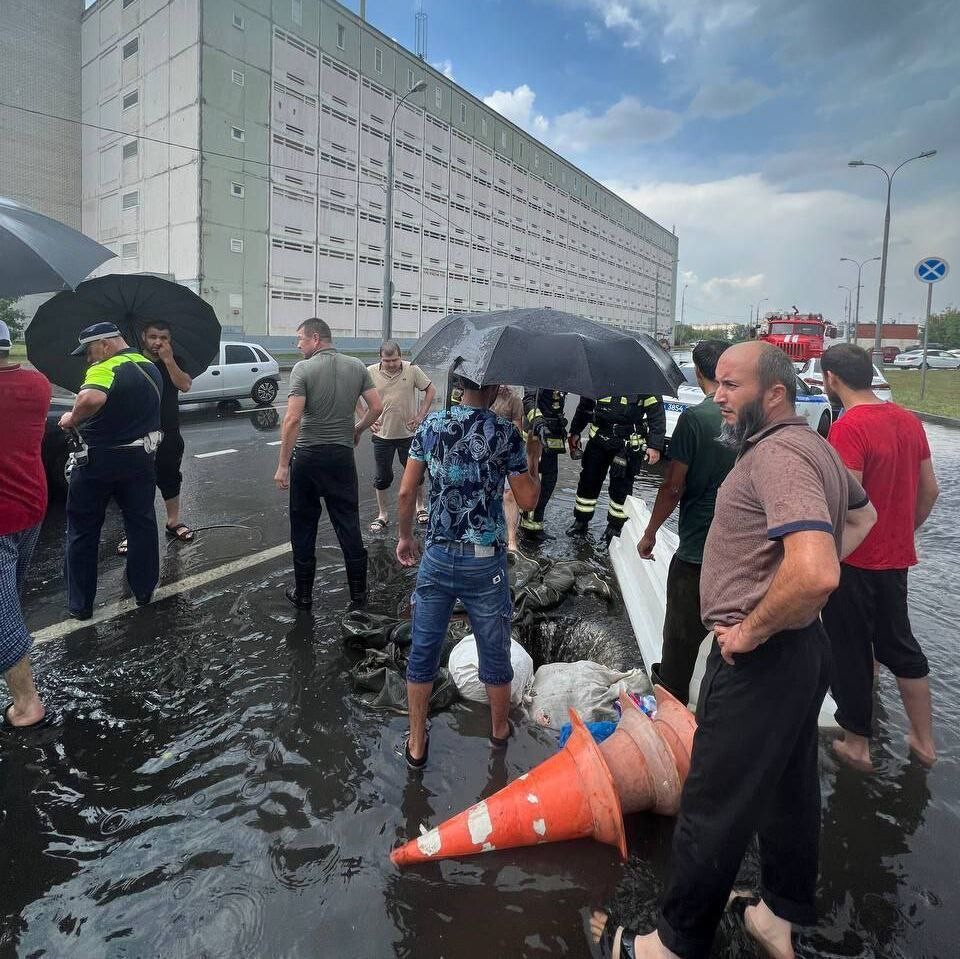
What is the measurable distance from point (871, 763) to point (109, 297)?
18.5ft

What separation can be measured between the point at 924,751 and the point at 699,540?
4.66 feet

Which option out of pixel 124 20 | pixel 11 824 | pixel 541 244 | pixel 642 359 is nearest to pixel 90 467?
pixel 11 824

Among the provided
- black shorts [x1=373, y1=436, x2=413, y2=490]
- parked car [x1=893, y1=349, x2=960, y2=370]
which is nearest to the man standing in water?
black shorts [x1=373, y1=436, x2=413, y2=490]

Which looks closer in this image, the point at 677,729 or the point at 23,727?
the point at 677,729

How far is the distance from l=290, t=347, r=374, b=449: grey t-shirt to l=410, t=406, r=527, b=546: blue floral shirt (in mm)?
1655

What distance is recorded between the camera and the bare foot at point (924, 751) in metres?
3.03

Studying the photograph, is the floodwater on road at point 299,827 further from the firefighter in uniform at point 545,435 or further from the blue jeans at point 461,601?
the firefighter in uniform at point 545,435

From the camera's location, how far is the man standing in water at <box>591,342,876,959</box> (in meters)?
1.70

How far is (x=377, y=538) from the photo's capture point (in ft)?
20.1

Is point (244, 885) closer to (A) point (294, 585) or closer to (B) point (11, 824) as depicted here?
(B) point (11, 824)

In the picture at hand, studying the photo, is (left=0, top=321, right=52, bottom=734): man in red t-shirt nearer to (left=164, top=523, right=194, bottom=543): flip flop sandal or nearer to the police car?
(left=164, top=523, right=194, bottom=543): flip flop sandal

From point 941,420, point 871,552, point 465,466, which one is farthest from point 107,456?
point 941,420

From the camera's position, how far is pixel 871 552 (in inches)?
114

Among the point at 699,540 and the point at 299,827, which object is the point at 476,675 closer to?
the point at 299,827
